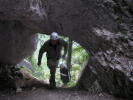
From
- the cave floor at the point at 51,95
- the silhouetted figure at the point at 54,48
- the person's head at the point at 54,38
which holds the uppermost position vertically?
the person's head at the point at 54,38

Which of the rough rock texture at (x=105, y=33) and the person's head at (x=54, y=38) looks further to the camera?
the person's head at (x=54, y=38)

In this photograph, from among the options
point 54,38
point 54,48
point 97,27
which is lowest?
point 54,48

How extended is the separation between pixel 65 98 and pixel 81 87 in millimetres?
1131

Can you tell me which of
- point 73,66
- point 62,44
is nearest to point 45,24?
point 62,44

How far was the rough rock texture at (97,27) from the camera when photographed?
585cm

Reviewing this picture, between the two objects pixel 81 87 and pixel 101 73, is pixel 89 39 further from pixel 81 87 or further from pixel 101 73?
pixel 81 87

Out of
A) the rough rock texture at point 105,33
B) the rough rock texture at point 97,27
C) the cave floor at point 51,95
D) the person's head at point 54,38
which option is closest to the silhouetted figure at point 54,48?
the person's head at point 54,38

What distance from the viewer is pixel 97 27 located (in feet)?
21.0

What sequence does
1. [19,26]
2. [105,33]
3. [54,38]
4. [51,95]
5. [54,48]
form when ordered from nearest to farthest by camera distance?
[105,33]
[54,38]
[51,95]
[54,48]
[19,26]

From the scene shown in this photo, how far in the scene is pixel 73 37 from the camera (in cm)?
743

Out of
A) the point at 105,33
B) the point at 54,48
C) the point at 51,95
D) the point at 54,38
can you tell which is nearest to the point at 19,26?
the point at 54,48

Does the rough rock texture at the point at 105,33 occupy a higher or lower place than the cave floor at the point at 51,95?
higher

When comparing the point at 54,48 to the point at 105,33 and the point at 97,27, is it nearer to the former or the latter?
the point at 97,27

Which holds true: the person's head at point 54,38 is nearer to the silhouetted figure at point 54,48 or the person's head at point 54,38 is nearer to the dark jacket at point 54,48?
the silhouetted figure at point 54,48
